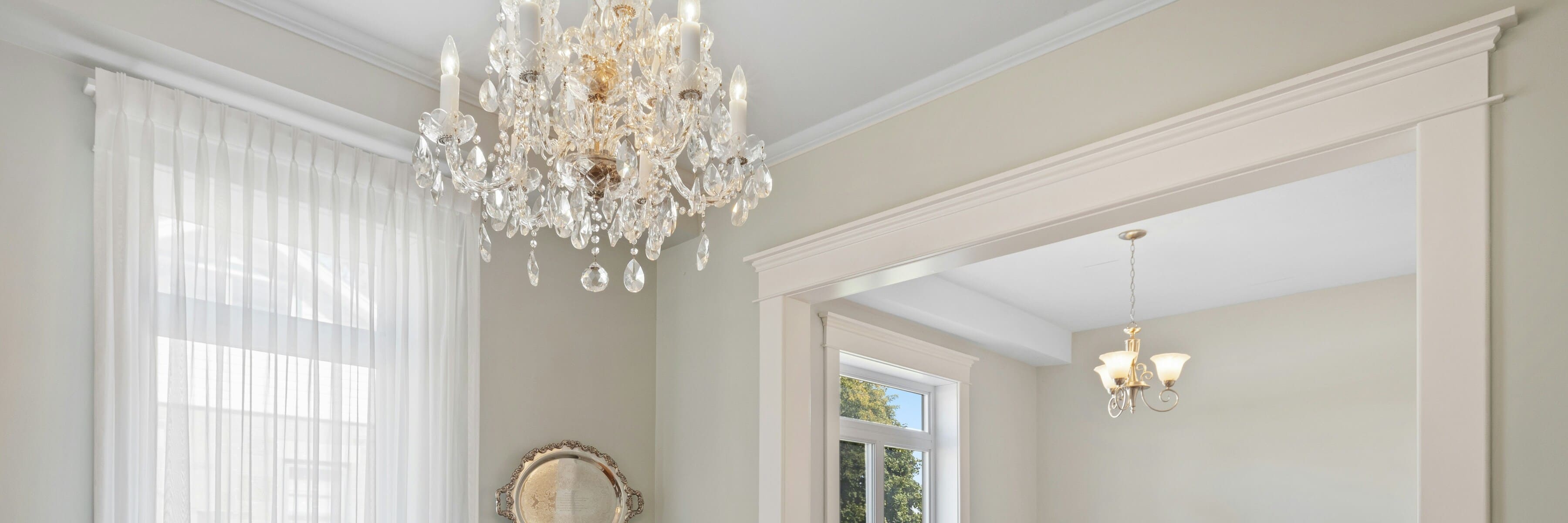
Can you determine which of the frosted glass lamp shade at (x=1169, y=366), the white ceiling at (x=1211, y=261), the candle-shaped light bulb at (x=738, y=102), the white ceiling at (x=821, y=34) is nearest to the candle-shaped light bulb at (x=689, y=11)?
the candle-shaped light bulb at (x=738, y=102)

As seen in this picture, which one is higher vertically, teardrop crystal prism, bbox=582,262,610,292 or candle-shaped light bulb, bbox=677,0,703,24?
candle-shaped light bulb, bbox=677,0,703,24

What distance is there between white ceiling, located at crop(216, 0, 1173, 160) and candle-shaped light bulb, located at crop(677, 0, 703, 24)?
82 centimetres

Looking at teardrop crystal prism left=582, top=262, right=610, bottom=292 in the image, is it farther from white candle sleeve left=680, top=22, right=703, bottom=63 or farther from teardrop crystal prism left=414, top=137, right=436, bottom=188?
white candle sleeve left=680, top=22, right=703, bottom=63

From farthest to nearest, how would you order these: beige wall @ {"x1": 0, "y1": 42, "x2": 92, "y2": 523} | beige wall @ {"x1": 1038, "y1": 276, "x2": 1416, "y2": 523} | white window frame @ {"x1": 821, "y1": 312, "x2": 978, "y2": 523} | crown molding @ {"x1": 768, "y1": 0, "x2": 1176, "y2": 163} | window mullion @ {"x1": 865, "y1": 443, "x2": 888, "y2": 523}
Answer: window mullion @ {"x1": 865, "y1": 443, "x2": 888, "y2": 523} < beige wall @ {"x1": 1038, "y1": 276, "x2": 1416, "y2": 523} < white window frame @ {"x1": 821, "y1": 312, "x2": 978, "y2": 523} < crown molding @ {"x1": 768, "y1": 0, "x2": 1176, "y2": 163} < beige wall @ {"x1": 0, "y1": 42, "x2": 92, "y2": 523}

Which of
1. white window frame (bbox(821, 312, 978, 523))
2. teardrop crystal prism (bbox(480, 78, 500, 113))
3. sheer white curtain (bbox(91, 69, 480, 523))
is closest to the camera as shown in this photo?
teardrop crystal prism (bbox(480, 78, 500, 113))

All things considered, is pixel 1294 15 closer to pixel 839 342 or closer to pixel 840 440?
pixel 839 342

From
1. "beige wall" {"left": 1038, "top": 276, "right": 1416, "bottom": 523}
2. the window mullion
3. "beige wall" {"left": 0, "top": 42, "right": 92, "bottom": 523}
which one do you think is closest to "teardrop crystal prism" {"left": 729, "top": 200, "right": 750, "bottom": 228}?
"beige wall" {"left": 0, "top": 42, "right": 92, "bottom": 523}

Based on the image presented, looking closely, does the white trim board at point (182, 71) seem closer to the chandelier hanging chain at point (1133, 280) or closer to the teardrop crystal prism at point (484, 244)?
the teardrop crystal prism at point (484, 244)

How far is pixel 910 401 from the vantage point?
18.6 ft

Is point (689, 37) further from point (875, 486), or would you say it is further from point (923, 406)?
point (923, 406)

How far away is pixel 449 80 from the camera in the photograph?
1.97m

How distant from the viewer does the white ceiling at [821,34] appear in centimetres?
282

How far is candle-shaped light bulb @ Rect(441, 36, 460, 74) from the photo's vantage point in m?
2.00

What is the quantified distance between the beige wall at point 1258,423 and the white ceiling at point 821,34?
3.28 meters
